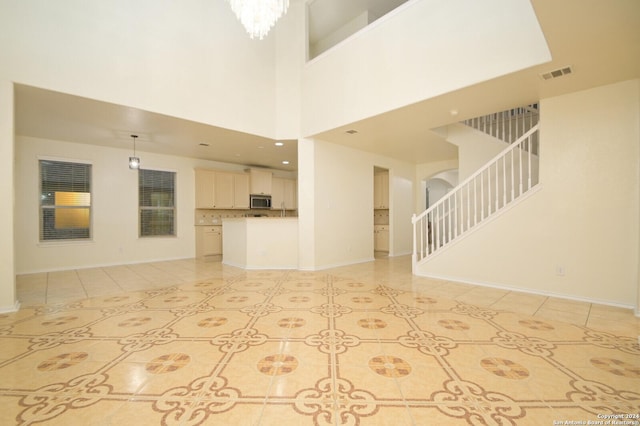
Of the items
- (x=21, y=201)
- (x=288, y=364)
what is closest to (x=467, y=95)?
(x=288, y=364)

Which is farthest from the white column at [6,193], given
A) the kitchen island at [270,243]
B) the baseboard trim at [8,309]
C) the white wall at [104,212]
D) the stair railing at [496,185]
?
the stair railing at [496,185]

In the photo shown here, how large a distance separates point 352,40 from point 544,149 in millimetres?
3212

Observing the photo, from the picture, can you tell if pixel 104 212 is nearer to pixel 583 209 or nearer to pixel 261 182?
pixel 261 182

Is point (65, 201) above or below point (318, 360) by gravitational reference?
above

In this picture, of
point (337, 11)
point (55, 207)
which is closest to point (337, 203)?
point (337, 11)

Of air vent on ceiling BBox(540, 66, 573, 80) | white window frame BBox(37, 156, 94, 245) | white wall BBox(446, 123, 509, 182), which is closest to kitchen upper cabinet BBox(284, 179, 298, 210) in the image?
white window frame BBox(37, 156, 94, 245)

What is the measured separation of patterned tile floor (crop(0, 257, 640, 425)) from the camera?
1438mm

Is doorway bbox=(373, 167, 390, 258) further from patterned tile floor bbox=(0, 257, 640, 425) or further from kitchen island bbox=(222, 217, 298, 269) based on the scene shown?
patterned tile floor bbox=(0, 257, 640, 425)

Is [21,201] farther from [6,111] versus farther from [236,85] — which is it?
[236,85]

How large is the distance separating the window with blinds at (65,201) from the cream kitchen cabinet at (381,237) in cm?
679

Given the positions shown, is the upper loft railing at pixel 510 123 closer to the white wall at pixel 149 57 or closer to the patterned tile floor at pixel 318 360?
the patterned tile floor at pixel 318 360

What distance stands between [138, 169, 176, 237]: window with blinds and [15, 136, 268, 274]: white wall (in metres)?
0.17

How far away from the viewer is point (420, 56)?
141 inches

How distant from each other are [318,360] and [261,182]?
6.71 m
